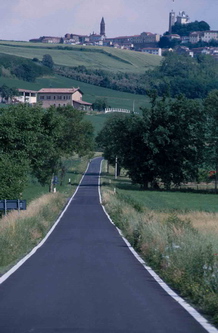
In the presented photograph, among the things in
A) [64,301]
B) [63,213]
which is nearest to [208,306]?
[64,301]

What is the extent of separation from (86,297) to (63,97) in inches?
5985

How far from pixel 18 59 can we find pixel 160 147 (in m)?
117

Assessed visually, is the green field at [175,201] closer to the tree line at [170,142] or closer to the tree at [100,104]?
the tree line at [170,142]

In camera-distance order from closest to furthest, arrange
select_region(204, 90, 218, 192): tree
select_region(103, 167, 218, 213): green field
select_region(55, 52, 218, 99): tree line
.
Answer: select_region(103, 167, 218, 213): green field
select_region(204, 90, 218, 192): tree
select_region(55, 52, 218, 99): tree line

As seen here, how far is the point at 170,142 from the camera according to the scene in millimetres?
72375

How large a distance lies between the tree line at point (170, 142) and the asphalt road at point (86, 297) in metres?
52.3

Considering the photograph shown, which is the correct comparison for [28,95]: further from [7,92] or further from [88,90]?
[88,90]

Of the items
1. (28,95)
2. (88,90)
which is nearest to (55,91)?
(28,95)

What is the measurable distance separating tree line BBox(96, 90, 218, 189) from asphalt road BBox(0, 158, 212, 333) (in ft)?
172

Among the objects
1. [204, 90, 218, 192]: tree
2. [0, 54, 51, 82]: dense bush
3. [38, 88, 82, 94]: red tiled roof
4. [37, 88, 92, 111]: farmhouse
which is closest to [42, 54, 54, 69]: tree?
[0, 54, 51, 82]: dense bush

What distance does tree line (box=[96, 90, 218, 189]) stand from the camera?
235ft

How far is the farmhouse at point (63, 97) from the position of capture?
155m

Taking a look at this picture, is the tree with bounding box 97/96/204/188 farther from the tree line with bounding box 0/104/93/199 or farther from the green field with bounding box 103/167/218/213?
the tree line with bounding box 0/104/93/199

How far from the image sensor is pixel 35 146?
48656 millimetres
